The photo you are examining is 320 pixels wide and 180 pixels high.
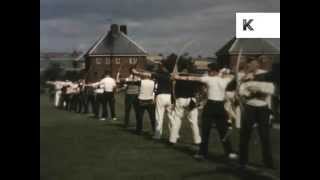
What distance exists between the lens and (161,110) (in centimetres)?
468

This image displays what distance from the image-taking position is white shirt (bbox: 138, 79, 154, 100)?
183 inches

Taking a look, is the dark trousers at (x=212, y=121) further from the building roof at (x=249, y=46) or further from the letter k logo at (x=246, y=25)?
the letter k logo at (x=246, y=25)

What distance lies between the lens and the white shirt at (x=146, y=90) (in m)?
4.66

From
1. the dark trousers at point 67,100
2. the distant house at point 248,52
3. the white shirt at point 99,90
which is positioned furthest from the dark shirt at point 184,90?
the dark trousers at point 67,100

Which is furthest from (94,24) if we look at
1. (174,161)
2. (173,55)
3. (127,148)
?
(174,161)

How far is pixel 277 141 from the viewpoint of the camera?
14.9 feet

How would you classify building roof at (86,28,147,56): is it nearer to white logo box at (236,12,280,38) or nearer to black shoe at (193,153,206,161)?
white logo box at (236,12,280,38)

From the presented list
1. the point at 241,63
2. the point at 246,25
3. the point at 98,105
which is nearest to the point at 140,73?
the point at 98,105

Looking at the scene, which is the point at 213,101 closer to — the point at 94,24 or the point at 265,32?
the point at 265,32

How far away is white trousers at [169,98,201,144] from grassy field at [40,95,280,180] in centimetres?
8

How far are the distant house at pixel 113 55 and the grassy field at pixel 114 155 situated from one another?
494mm

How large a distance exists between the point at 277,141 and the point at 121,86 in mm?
1609

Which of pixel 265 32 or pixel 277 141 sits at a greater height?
pixel 265 32

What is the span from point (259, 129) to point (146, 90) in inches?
46.4
